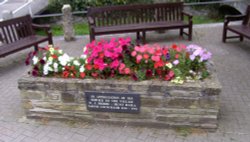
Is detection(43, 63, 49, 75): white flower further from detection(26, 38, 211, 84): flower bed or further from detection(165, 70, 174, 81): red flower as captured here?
detection(165, 70, 174, 81): red flower

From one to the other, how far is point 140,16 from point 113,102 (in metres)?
4.25

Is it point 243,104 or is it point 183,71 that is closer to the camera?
point 183,71

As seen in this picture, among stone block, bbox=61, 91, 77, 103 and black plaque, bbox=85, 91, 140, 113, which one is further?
stone block, bbox=61, 91, 77, 103

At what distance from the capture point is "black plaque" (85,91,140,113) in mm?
3426

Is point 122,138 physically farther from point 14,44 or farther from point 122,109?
point 14,44

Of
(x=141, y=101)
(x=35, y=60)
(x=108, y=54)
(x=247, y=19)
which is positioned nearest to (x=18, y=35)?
(x=35, y=60)

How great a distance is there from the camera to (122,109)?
139 inches

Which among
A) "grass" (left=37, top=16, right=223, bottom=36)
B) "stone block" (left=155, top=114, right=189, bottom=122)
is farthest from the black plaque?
"grass" (left=37, top=16, right=223, bottom=36)

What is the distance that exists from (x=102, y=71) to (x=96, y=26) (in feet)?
12.7

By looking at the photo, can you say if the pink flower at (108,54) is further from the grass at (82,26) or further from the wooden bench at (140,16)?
the grass at (82,26)

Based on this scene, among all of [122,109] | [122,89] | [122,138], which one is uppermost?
[122,89]

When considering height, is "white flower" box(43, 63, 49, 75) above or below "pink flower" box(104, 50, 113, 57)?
below

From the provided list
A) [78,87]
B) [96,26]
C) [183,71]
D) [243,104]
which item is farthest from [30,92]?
[96,26]

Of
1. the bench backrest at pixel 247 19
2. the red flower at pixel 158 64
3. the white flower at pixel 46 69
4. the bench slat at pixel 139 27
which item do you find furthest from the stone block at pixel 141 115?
the bench backrest at pixel 247 19
